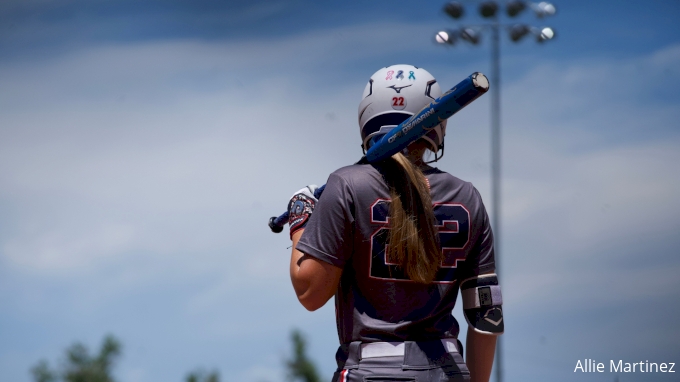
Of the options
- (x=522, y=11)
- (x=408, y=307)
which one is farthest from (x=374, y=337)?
(x=522, y=11)

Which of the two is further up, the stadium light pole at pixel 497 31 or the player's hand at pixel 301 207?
the stadium light pole at pixel 497 31

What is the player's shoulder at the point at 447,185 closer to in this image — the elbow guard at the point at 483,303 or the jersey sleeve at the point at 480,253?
the jersey sleeve at the point at 480,253

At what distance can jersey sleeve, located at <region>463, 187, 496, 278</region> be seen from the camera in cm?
466

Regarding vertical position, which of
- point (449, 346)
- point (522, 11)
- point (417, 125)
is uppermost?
point (522, 11)

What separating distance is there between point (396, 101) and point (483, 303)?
112 cm

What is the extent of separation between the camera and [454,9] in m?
21.4

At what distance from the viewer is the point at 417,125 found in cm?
423

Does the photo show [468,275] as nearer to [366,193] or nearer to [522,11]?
[366,193]

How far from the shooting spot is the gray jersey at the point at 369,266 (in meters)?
4.36

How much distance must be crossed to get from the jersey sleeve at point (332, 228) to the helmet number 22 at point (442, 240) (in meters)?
0.12

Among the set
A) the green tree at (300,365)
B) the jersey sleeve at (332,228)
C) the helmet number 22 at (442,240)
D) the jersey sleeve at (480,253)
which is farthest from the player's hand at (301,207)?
the green tree at (300,365)

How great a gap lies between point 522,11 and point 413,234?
17927 mm

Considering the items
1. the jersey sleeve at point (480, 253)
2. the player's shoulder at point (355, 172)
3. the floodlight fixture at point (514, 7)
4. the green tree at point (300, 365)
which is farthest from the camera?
the green tree at point (300, 365)

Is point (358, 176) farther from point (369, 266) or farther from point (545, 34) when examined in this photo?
point (545, 34)
